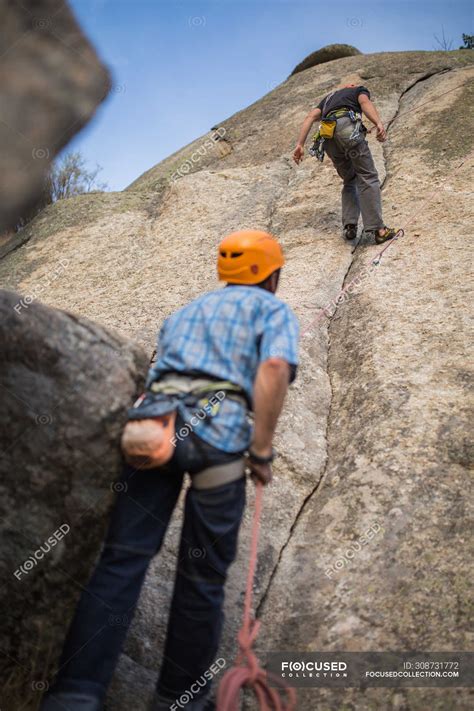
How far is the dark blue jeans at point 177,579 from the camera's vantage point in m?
2.68

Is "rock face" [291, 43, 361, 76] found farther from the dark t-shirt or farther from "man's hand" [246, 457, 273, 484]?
"man's hand" [246, 457, 273, 484]

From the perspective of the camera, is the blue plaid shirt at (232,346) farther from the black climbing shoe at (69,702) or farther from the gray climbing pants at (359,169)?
the gray climbing pants at (359,169)

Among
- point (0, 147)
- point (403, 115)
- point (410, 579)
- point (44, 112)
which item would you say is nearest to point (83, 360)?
point (410, 579)

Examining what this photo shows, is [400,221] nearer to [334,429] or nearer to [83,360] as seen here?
[334,429]

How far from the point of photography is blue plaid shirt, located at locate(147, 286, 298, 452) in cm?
276

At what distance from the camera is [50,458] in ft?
10.4

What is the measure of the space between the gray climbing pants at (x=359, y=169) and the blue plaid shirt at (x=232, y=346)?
5.06 meters

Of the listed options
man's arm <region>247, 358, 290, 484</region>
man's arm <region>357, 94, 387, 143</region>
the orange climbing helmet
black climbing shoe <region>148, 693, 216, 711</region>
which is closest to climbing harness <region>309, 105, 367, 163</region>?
man's arm <region>357, 94, 387, 143</region>

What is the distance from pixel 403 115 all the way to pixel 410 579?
9837 mm

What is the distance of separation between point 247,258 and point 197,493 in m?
1.34

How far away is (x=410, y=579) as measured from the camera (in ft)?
11.4

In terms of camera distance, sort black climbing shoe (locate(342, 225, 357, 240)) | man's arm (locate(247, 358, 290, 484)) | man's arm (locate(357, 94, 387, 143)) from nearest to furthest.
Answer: man's arm (locate(247, 358, 290, 484))
man's arm (locate(357, 94, 387, 143))
black climbing shoe (locate(342, 225, 357, 240))

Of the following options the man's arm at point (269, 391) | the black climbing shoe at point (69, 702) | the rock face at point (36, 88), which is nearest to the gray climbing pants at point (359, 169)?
the man's arm at point (269, 391)

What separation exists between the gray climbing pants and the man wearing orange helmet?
16.7ft
